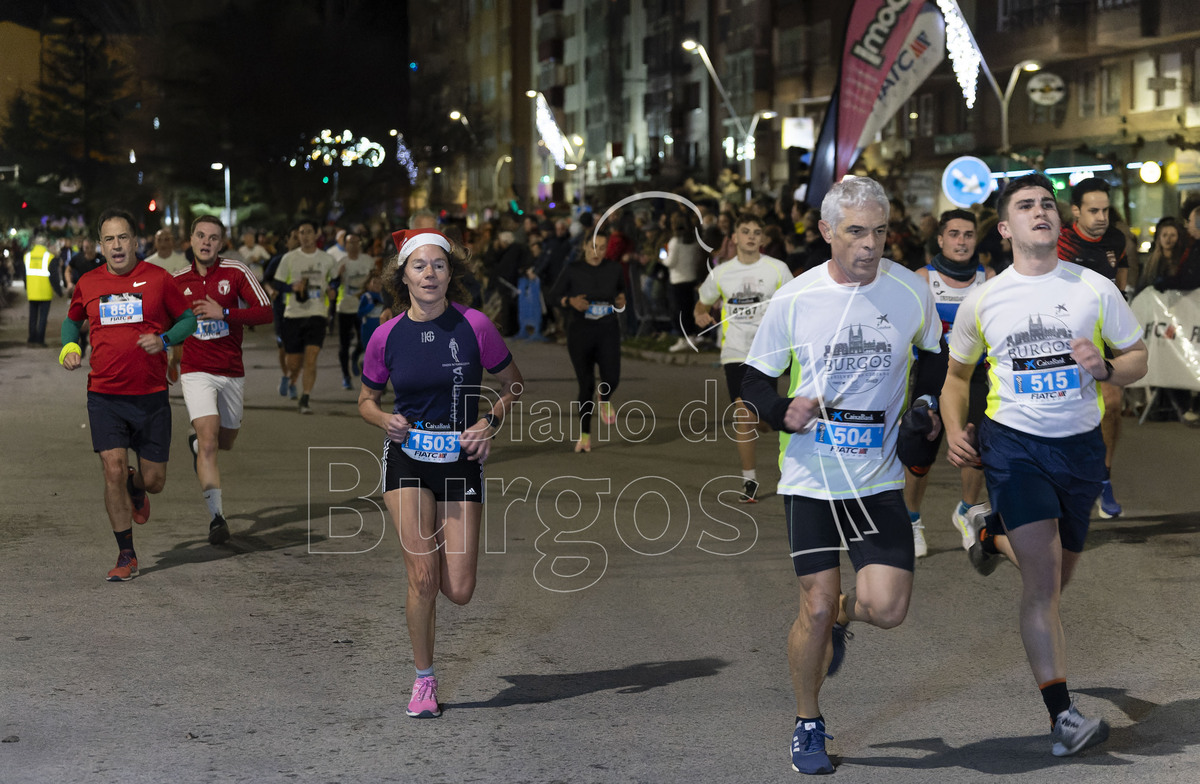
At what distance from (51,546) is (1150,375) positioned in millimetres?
10215

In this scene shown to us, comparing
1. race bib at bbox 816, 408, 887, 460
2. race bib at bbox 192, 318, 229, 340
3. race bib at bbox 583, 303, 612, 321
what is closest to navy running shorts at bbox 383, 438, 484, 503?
race bib at bbox 816, 408, 887, 460

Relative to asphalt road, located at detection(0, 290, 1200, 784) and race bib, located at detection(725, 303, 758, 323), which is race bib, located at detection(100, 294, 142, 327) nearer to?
asphalt road, located at detection(0, 290, 1200, 784)

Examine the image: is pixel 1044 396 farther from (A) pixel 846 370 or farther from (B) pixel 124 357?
(B) pixel 124 357

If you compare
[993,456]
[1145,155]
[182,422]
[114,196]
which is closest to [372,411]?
[993,456]

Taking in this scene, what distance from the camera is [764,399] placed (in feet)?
15.9

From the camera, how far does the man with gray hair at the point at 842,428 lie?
4871mm

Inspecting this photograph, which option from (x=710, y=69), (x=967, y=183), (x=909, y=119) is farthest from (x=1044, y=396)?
(x=909, y=119)

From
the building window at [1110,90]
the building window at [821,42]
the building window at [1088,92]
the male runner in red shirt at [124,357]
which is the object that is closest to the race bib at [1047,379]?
the male runner in red shirt at [124,357]

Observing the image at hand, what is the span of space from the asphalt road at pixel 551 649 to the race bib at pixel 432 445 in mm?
943

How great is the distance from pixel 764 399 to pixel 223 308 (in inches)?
208

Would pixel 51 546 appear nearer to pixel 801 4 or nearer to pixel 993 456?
pixel 993 456

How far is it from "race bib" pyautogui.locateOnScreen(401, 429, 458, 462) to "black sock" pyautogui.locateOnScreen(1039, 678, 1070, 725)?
7.23ft

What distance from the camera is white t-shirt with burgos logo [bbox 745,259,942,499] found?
4930 mm

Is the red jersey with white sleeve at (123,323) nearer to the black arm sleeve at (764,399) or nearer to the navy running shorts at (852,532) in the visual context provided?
the black arm sleeve at (764,399)
